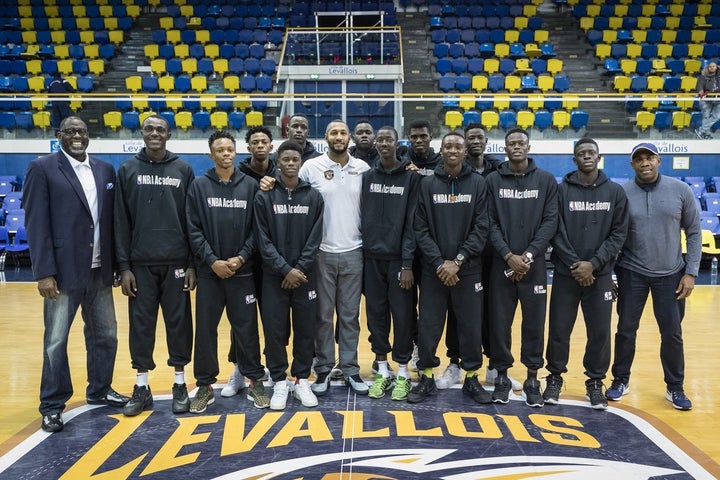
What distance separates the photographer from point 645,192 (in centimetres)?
406

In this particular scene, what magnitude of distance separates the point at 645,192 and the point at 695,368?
1652mm

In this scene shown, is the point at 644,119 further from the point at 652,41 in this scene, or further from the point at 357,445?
the point at 357,445

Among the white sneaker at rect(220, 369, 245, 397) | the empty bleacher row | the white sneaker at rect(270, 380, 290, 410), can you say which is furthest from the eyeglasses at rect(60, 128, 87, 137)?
the empty bleacher row

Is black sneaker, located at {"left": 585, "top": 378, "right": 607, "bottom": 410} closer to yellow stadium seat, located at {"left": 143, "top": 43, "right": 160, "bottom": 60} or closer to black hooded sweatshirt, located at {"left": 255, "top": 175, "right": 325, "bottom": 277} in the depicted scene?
black hooded sweatshirt, located at {"left": 255, "top": 175, "right": 325, "bottom": 277}

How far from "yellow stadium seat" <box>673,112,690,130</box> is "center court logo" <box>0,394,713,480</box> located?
7474mm

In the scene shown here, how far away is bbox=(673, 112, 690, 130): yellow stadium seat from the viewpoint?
995 centimetres

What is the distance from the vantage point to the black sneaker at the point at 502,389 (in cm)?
406

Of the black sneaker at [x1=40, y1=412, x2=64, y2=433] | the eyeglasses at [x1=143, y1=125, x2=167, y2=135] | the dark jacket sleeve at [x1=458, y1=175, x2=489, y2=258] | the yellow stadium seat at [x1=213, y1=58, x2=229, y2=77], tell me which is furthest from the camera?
the yellow stadium seat at [x1=213, y1=58, x2=229, y2=77]

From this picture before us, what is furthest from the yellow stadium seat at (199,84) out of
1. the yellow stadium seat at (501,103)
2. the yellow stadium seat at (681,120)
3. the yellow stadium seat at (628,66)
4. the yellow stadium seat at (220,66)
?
the yellow stadium seat at (628,66)

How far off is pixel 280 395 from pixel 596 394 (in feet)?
6.58

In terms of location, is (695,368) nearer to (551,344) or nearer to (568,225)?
(551,344)

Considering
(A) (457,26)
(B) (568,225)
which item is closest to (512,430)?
(B) (568,225)

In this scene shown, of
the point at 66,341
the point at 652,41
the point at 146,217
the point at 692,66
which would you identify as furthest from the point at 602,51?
the point at 66,341

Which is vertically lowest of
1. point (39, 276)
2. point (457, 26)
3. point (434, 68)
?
point (39, 276)
